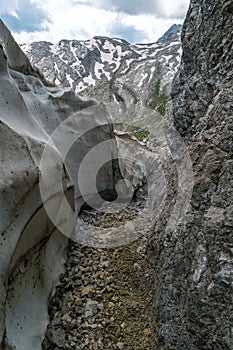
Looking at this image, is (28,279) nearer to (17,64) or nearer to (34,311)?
(34,311)

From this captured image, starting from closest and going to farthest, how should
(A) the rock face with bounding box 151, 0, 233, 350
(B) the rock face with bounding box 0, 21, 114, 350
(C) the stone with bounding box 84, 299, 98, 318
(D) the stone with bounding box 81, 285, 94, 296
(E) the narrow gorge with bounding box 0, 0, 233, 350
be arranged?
(A) the rock face with bounding box 151, 0, 233, 350 → (E) the narrow gorge with bounding box 0, 0, 233, 350 → (B) the rock face with bounding box 0, 21, 114, 350 → (C) the stone with bounding box 84, 299, 98, 318 → (D) the stone with bounding box 81, 285, 94, 296

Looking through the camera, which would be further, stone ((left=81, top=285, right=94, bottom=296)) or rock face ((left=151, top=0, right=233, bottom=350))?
stone ((left=81, top=285, right=94, bottom=296))


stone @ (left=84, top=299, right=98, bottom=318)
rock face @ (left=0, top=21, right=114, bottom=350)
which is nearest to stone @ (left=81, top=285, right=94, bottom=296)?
stone @ (left=84, top=299, right=98, bottom=318)

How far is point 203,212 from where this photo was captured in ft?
21.9

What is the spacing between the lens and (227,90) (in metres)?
6.79

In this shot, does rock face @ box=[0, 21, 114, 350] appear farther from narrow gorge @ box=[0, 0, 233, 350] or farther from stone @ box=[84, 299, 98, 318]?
stone @ box=[84, 299, 98, 318]

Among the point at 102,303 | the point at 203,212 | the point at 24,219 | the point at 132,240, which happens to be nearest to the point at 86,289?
the point at 102,303

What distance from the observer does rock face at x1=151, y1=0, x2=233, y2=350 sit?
581cm

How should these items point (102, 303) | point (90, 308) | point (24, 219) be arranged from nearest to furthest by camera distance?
point (24, 219)
point (90, 308)
point (102, 303)

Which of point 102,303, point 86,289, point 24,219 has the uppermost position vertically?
point 24,219

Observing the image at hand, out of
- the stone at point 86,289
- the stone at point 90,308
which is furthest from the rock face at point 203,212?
the stone at point 86,289

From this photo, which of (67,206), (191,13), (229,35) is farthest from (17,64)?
(229,35)

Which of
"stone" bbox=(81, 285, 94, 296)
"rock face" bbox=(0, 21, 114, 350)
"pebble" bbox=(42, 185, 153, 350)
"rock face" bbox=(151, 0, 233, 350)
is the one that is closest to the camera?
"rock face" bbox=(151, 0, 233, 350)

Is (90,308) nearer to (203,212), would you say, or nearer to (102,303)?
(102,303)
